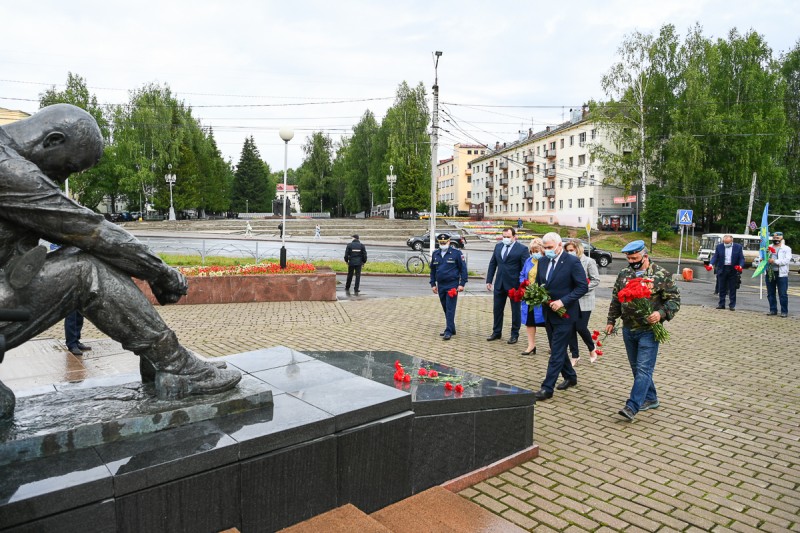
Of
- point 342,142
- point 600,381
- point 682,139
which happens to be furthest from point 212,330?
point 342,142

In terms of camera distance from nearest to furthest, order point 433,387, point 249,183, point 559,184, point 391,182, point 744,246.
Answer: point 433,387
point 744,246
point 391,182
point 559,184
point 249,183

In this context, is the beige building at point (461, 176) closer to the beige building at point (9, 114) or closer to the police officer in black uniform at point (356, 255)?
the beige building at point (9, 114)

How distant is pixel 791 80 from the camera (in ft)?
147

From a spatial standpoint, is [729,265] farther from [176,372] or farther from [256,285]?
[176,372]

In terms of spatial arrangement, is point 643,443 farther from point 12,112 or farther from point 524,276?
point 12,112

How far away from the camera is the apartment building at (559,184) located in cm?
5238

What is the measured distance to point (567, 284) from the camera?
19.9 ft

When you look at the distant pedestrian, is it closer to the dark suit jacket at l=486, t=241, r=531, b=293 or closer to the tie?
the dark suit jacket at l=486, t=241, r=531, b=293

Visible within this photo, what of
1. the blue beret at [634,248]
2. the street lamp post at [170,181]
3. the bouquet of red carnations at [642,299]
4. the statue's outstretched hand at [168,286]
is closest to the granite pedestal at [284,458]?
the statue's outstretched hand at [168,286]

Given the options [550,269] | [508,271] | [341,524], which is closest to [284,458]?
[341,524]

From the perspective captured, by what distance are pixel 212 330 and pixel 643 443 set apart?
704 cm

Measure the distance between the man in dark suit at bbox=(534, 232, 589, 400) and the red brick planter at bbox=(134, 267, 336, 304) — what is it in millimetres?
7581

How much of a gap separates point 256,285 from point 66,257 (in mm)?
10266

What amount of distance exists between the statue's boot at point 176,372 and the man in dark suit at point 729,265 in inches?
528
